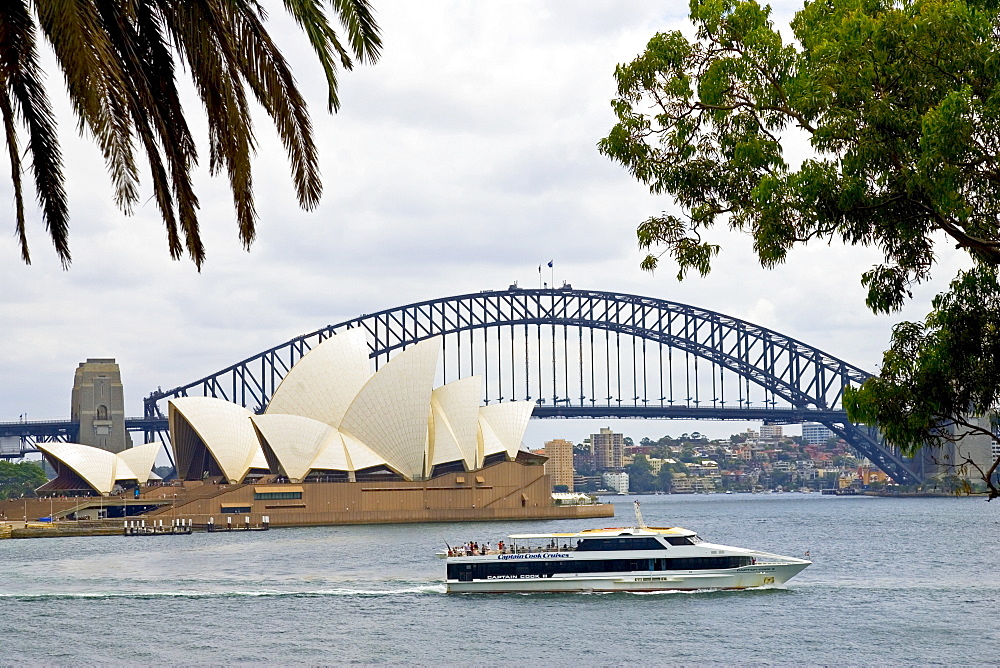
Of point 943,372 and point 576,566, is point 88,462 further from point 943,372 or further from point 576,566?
point 943,372

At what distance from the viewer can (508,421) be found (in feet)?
→ 294

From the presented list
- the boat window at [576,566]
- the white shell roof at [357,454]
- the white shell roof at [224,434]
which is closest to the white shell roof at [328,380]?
the white shell roof at [357,454]

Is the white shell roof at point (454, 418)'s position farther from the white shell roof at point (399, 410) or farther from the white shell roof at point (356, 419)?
the white shell roof at point (399, 410)

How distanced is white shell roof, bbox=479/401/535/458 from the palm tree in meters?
82.4

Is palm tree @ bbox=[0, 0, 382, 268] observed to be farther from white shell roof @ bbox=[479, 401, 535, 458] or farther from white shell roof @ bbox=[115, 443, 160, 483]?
white shell roof @ bbox=[115, 443, 160, 483]

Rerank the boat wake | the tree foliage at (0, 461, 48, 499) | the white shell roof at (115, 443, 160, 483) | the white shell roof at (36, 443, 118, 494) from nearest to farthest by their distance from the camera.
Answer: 1. the boat wake
2. the white shell roof at (36, 443, 118, 494)
3. the white shell roof at (115, 443, 160, 483)
4. the tree foliage at (0, 461, 48, 499)

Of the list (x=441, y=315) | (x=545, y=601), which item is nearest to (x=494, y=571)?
(x=545, y=601)

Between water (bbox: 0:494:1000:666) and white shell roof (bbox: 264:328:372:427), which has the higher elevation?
white shell roof (bbox: 264:328:372:427)

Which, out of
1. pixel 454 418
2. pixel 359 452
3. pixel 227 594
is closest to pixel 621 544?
pixel 227 594

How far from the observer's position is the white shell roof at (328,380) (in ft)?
276

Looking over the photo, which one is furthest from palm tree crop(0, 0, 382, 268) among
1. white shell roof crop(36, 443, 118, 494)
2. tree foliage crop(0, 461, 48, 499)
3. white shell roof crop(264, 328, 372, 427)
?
tree foliage crop(0, 461, 48, 499)

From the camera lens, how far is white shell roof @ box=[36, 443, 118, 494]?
9069 cm

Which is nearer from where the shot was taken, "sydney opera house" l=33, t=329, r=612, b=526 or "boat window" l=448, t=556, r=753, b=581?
"boat window" l=448, t=556, r=753, b=581

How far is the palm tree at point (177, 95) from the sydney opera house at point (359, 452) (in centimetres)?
7225
